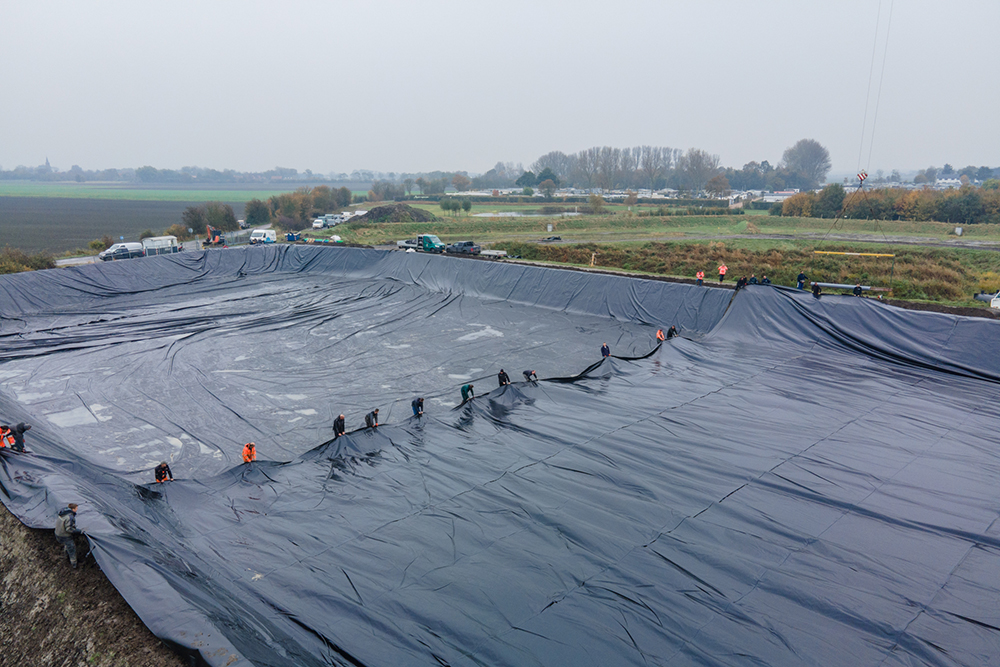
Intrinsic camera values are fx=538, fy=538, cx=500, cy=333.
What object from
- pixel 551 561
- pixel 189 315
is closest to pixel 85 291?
pixel 189 315

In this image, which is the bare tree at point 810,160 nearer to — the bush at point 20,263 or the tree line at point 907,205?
the tree line at point 907,205

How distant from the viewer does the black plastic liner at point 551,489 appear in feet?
17.8

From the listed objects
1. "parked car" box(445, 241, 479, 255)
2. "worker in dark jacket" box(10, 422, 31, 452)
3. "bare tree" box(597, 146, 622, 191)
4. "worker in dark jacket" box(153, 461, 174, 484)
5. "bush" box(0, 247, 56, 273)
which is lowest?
"worker in dark jacket" box(153, 461, 174, 484)

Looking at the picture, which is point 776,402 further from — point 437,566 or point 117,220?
point 117,220

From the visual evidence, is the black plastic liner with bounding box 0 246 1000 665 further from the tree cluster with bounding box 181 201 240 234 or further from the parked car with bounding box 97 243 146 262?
the tree cluster with bounding box 181 201 240 234

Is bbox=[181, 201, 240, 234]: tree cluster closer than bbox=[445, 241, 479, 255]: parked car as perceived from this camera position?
No

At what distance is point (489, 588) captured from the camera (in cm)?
601

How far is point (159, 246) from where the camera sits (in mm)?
30172

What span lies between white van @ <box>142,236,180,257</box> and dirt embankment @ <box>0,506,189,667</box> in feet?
87.4

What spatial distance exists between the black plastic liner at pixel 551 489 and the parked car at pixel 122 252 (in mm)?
11382

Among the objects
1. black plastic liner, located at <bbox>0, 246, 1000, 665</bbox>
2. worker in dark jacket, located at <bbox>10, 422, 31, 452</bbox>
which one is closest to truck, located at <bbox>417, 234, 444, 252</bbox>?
black plastic liner, located at <bbox>0, 246, 1000, 665</bbox>

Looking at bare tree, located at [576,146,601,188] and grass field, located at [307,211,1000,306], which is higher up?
bare tree, located at [576,146,601,188]

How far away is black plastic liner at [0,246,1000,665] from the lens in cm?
544

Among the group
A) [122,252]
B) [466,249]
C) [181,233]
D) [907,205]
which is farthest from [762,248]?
[181,233]
